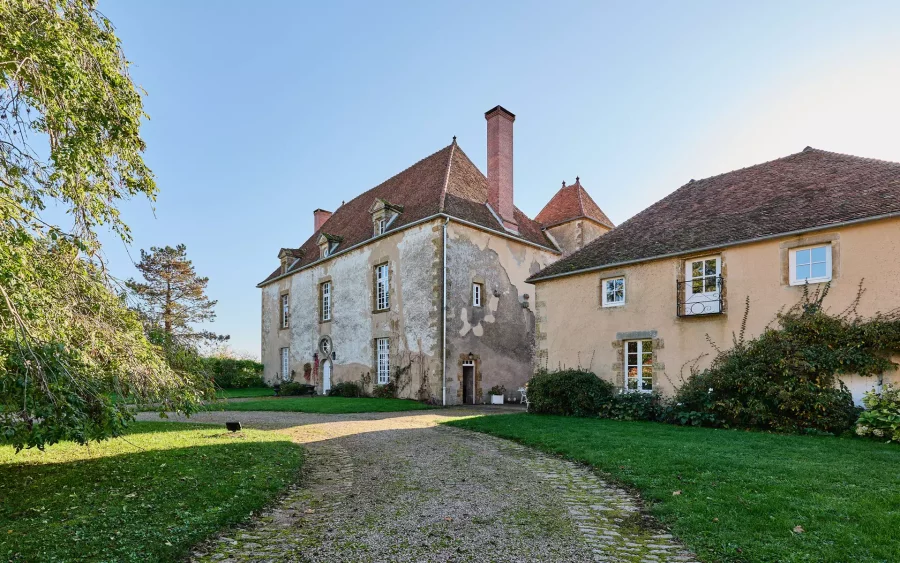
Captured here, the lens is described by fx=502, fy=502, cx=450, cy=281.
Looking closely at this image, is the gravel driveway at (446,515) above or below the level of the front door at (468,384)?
above

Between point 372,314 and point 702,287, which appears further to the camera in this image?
point 372,314

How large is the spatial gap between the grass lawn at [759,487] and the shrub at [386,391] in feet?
33.0

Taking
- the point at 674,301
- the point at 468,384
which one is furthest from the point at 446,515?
the point at 468,384

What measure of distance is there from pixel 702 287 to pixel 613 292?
227 centimetres

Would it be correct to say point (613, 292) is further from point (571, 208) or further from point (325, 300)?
point (325, 300)

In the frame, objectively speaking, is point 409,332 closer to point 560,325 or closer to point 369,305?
point 369,305

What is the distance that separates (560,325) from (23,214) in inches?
494

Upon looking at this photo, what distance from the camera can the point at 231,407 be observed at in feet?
53.6

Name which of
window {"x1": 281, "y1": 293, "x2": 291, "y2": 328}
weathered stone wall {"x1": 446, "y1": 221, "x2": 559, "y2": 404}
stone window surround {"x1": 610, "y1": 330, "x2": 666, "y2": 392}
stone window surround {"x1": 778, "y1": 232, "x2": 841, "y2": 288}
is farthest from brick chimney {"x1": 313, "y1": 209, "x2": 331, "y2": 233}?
stone window surround {"x1": 778, "y1": 232, "x2": 841, "y2": 288}

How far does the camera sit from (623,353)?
43.5 feet

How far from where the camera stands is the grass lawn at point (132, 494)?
3.83 m

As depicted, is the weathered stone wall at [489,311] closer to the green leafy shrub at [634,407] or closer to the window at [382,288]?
the window at [382,288]

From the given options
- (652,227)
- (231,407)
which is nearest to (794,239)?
(652,227)

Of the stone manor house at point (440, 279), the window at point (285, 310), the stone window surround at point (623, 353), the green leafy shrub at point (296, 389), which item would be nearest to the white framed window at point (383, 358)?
the stone manor house at point (440, 279)
